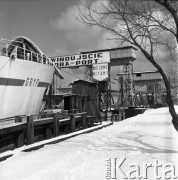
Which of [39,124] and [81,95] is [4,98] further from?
[81,95]

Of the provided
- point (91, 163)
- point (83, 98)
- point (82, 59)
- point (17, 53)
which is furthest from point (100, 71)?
point (91, 163)

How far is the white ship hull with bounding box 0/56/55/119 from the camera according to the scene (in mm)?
13070

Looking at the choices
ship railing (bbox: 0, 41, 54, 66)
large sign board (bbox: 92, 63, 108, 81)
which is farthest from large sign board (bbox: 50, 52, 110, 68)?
ship railing (bbox: 0, 41, 54, 66)

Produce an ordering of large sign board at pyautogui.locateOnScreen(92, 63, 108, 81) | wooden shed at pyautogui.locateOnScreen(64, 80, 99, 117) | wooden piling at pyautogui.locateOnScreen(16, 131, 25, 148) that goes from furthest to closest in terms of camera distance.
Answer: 1. large sign board at pyautogui.locateOnScreen(92, 63, 108, 81)
2. wooden shed at pyautogui.locateOnScreen(64, 80, 99, 117)
3. wooden piling at pyautogui.locateOnScreen(16, 131, 25, 148)

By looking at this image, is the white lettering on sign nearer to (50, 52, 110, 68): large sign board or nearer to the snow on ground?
the snow on ground

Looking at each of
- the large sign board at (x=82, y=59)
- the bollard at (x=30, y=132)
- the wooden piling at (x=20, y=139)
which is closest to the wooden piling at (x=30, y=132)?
the bollard at (x=30, y=132)

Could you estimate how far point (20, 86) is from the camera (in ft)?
46.7

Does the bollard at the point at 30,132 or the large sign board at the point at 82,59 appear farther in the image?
the large sign board at the point at 82,59

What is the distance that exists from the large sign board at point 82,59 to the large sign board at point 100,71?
58 centimetres

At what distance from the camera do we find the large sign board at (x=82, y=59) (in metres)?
29.3

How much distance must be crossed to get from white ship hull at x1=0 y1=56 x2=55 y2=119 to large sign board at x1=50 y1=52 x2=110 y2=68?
41.4 ft

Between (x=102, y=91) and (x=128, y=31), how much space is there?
27.6 metres

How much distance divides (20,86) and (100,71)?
16.7 meters

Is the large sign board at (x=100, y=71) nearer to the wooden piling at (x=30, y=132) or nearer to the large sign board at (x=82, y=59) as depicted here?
the large sign board at (x=82, y=59)
